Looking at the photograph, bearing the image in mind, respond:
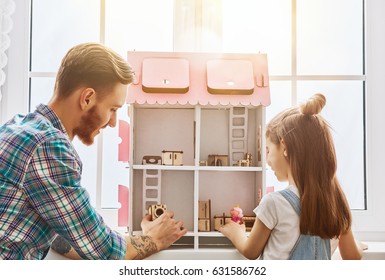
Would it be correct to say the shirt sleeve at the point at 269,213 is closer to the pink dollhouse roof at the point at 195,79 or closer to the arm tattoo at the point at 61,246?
the pink dollhouse roof at the point at 195,79

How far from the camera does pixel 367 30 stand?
3.10ft

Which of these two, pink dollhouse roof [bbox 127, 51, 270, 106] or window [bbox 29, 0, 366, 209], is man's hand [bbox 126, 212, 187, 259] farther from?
pink dollhouse roof [bbox 127, 51, 270, 106]

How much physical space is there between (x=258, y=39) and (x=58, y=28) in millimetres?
429

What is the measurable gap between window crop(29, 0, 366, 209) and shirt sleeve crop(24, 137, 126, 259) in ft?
0.78

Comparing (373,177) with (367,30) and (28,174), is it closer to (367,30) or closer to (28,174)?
(367,30)

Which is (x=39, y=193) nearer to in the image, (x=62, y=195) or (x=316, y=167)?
(x=62, y=195)

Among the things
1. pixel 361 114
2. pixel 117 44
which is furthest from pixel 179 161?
pixel 361 114

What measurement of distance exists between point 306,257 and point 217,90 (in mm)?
357

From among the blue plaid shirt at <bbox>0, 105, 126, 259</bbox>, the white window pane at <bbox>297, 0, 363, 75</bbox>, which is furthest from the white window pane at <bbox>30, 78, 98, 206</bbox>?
the white window pane at <bbox>297, 0, 363, 75</bbox>

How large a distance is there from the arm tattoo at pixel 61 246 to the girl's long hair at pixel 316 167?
422 mm

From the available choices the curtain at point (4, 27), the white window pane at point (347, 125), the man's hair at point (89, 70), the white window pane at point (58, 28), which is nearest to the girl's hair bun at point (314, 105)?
the white window pane at point (347, 125)

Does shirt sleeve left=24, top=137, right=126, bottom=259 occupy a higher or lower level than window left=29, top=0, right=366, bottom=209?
lower

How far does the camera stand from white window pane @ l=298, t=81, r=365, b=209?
3.06 feet
